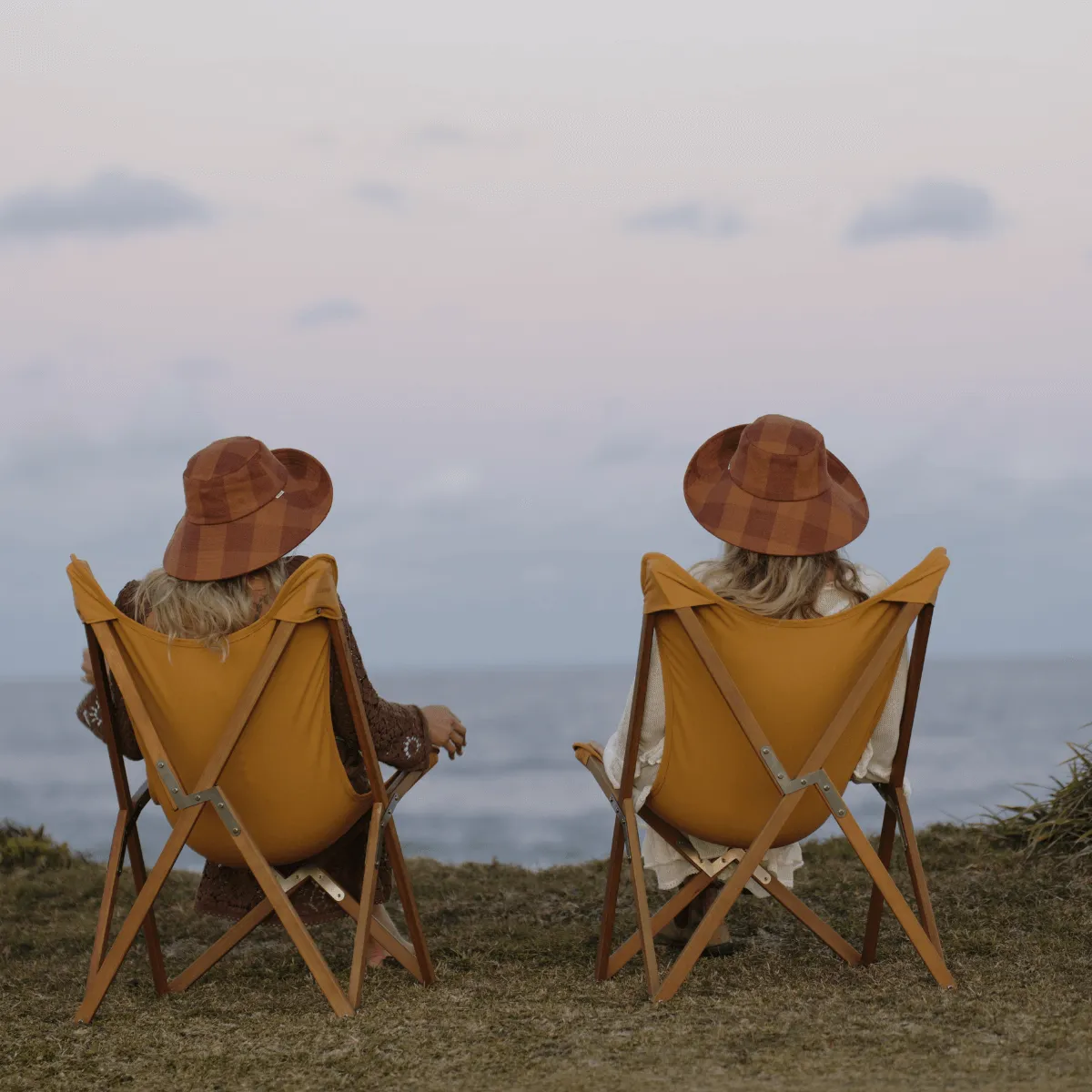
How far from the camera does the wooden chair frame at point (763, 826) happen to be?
3.22 m

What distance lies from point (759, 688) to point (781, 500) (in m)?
0.51

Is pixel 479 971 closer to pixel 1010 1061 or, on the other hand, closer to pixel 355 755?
pixel 355 755

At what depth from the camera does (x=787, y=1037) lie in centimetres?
278

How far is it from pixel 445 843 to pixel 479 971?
1778 cm

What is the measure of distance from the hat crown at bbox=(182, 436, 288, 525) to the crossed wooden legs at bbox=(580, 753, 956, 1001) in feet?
3.75

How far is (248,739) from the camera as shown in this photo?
331 cm

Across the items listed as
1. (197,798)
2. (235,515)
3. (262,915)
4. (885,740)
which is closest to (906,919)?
(885,740)

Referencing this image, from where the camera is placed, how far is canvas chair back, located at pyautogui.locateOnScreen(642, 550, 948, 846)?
323 centimetres

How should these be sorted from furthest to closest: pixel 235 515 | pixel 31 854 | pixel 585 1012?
1. pixel 31 854
2. pixel 235 515
3. pixel 585 1012

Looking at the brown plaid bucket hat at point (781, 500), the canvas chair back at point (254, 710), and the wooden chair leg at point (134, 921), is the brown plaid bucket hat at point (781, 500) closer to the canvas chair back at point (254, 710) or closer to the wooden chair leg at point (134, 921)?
the canvas chair back at point (254, 710)

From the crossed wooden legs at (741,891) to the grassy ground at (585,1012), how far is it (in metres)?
0.07

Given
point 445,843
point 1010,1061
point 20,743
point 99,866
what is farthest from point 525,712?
point 1010,1061

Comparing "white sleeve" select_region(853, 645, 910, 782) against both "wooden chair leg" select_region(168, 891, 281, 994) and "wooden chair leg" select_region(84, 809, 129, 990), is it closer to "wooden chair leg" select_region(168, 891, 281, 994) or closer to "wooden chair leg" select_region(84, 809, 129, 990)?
"wooden chair leg" select_region(168, 891, 281, 994)

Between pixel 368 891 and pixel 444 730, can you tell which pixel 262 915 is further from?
pixel 444 730
